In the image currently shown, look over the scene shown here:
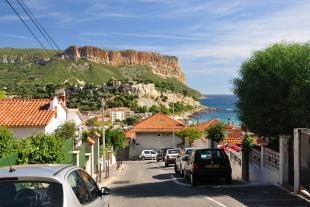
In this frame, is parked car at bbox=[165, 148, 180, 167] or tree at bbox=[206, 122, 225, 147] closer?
tree at bbox=[206, 122, 225, 147]

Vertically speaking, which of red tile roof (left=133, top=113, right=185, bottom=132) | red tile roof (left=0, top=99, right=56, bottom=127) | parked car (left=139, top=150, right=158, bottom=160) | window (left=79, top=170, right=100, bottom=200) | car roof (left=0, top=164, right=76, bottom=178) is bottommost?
parked car (left=139, top=150, right=158, bottom=160)

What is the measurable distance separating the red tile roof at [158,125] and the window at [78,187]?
233ft

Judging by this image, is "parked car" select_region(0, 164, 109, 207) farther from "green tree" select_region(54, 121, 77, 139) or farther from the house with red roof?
the house with red roof

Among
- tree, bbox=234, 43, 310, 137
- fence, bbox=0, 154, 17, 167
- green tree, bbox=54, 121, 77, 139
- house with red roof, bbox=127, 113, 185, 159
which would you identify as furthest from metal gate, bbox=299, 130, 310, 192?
house with red roof, bbox=127, 113, 185, 159

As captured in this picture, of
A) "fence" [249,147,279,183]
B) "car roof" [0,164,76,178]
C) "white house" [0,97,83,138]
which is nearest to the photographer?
"car roof" [0,164,76,178]

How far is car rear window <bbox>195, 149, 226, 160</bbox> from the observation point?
71.8 feet

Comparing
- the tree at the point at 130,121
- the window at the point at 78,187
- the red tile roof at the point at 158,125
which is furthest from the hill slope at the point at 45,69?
the window at the point at 78,187

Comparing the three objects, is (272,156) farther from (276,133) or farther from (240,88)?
(240,88)

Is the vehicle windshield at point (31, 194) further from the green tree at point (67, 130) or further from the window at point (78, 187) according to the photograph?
the green tree at point (67, 130)

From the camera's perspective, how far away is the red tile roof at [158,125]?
7856cm

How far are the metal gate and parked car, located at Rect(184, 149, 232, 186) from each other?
20.2ft

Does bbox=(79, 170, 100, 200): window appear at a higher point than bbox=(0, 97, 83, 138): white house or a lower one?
lower

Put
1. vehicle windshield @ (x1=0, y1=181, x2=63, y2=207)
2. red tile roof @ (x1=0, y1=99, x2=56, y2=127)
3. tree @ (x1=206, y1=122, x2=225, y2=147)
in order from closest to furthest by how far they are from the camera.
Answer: vehicle windshield @ (x1=0, y1=181, x2=63, y2=207)
red tile roof @ (x1=0, y1=99, x2=56, y2=127)
tree @ (x1=206, y1=122, x2=225, y2=147)

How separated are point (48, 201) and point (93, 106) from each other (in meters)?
113
